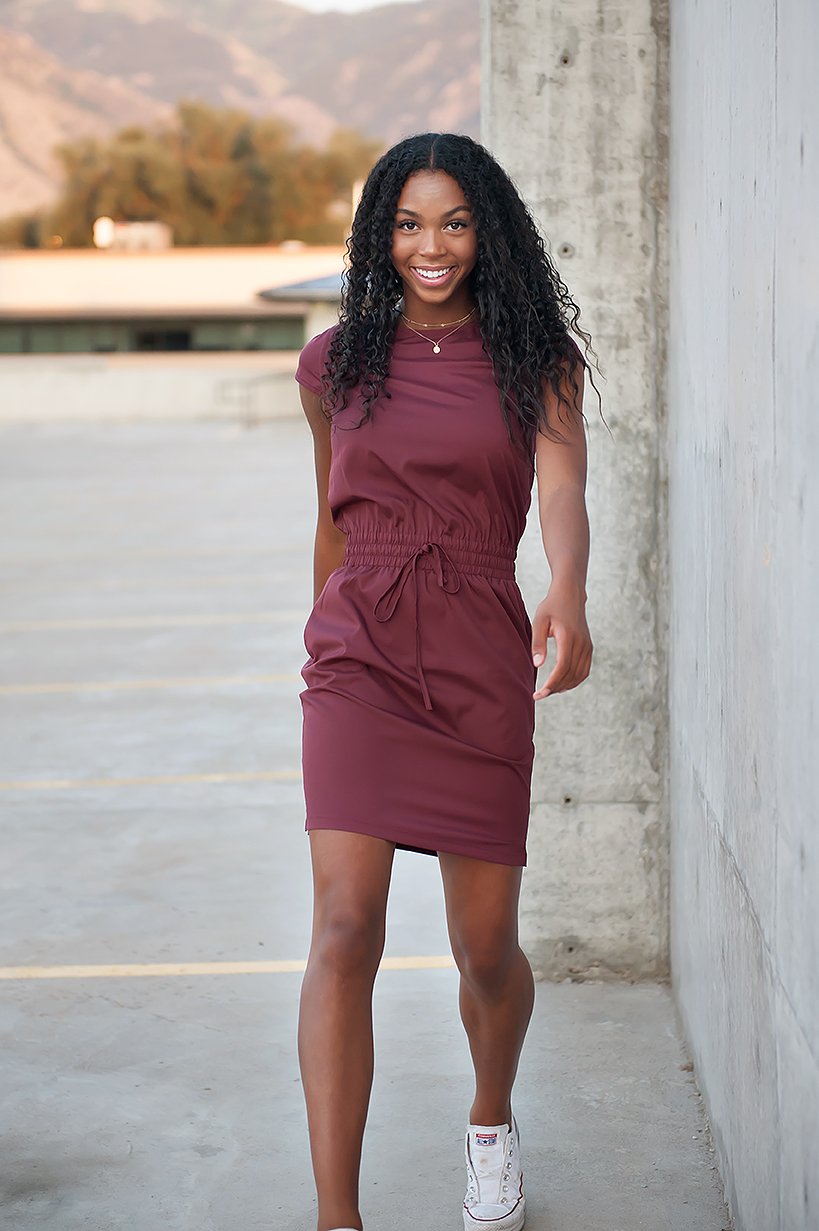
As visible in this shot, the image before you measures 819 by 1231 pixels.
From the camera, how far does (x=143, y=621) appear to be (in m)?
10.7

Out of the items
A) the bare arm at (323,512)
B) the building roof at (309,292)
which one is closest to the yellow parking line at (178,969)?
the bare arm at (323,512)

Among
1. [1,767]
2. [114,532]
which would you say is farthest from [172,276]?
[1,767]

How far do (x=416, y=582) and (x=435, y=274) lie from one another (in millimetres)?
578

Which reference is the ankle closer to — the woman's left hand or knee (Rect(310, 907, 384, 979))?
knee (Rect(310, 907, 384, 979))

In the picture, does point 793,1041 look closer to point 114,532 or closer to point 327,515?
point 327,515

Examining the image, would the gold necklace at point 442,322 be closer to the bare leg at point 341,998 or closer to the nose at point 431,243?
the nose at point 431,243

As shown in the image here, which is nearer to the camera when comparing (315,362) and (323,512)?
(315,362)

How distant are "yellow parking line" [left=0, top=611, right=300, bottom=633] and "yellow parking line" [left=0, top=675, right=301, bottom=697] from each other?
61.6 inches

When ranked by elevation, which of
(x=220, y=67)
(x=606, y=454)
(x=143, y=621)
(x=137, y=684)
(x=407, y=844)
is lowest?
(x=137, y=684)

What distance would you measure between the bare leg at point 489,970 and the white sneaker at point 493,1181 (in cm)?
3

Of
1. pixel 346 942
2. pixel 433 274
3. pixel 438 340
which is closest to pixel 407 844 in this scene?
pixel 346 942

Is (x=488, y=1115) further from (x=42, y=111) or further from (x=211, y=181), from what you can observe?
(x=42, y=111)

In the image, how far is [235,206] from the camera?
307ft

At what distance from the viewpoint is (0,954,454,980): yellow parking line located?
15.3 feet
